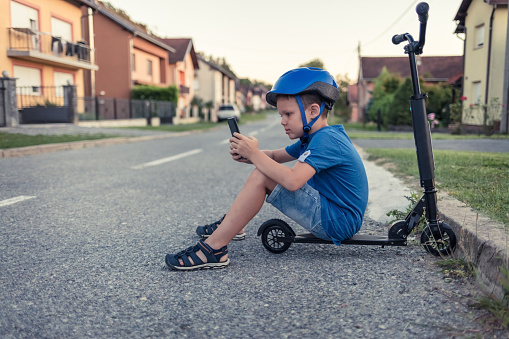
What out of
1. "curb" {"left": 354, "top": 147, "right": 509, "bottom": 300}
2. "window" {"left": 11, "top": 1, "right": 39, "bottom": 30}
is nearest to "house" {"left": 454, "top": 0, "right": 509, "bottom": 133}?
"curb" {"left": 354, "top": 147, "right": 509, "bottom": 300}

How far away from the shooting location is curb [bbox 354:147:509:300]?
6.65 feet

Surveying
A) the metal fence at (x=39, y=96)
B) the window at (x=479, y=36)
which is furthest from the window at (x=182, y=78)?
the window at (x=479, y=36)

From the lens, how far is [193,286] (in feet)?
7.49

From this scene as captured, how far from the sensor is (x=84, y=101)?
A: 21.5m

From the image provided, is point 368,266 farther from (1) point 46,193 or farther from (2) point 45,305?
(1) point 46,193

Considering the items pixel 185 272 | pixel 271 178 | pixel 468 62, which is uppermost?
pixel 468 62

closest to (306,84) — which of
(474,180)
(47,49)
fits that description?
(474,180)

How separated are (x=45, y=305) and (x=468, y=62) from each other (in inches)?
905

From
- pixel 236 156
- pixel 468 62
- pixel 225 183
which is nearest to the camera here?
pixel 236 156

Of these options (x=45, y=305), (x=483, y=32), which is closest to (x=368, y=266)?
(x=45, y=305)

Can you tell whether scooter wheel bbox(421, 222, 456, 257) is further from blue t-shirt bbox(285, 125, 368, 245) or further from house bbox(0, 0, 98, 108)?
house bbox(0, 0, 98, 108)

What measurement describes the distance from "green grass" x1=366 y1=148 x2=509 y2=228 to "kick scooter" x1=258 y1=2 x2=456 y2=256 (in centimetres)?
38

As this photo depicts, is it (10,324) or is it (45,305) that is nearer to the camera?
(10,324)

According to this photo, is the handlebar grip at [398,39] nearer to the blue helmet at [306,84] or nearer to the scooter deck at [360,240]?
the blue helmet at [306,84]
